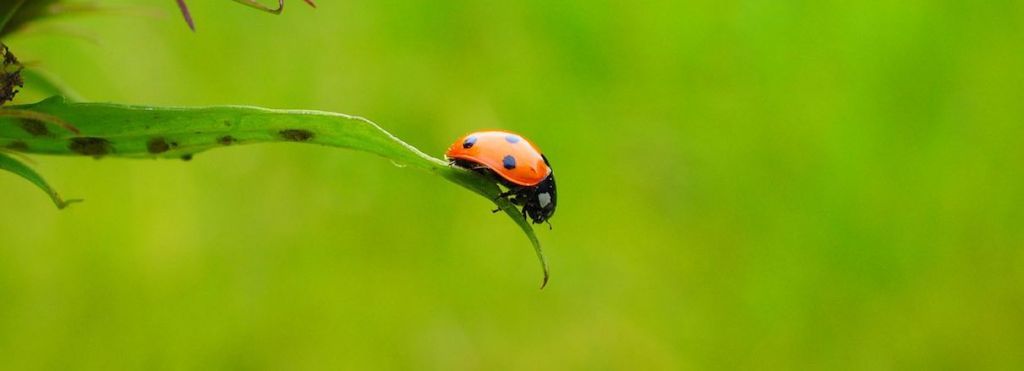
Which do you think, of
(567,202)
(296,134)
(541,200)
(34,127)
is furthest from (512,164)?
(567,202)

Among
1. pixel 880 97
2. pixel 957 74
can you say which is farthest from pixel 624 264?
pixel 957 74

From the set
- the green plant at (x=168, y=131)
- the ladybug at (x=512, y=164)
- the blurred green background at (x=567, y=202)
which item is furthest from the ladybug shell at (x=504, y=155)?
the blurred green background at (x=567, y=202)

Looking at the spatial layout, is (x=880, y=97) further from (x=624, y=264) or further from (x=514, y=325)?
(x=514, y=325)

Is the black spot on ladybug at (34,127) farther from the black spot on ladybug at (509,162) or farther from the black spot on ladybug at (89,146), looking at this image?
the black spot on ladybug at (509,162)

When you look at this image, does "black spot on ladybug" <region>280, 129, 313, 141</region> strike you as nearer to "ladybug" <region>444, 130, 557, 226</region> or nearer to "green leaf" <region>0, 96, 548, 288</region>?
"green leaf" <region>0, 96, 548, 288</region>

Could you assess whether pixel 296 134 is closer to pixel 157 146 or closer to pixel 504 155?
pixel 157 146

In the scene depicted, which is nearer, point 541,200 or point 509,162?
point 509,162
